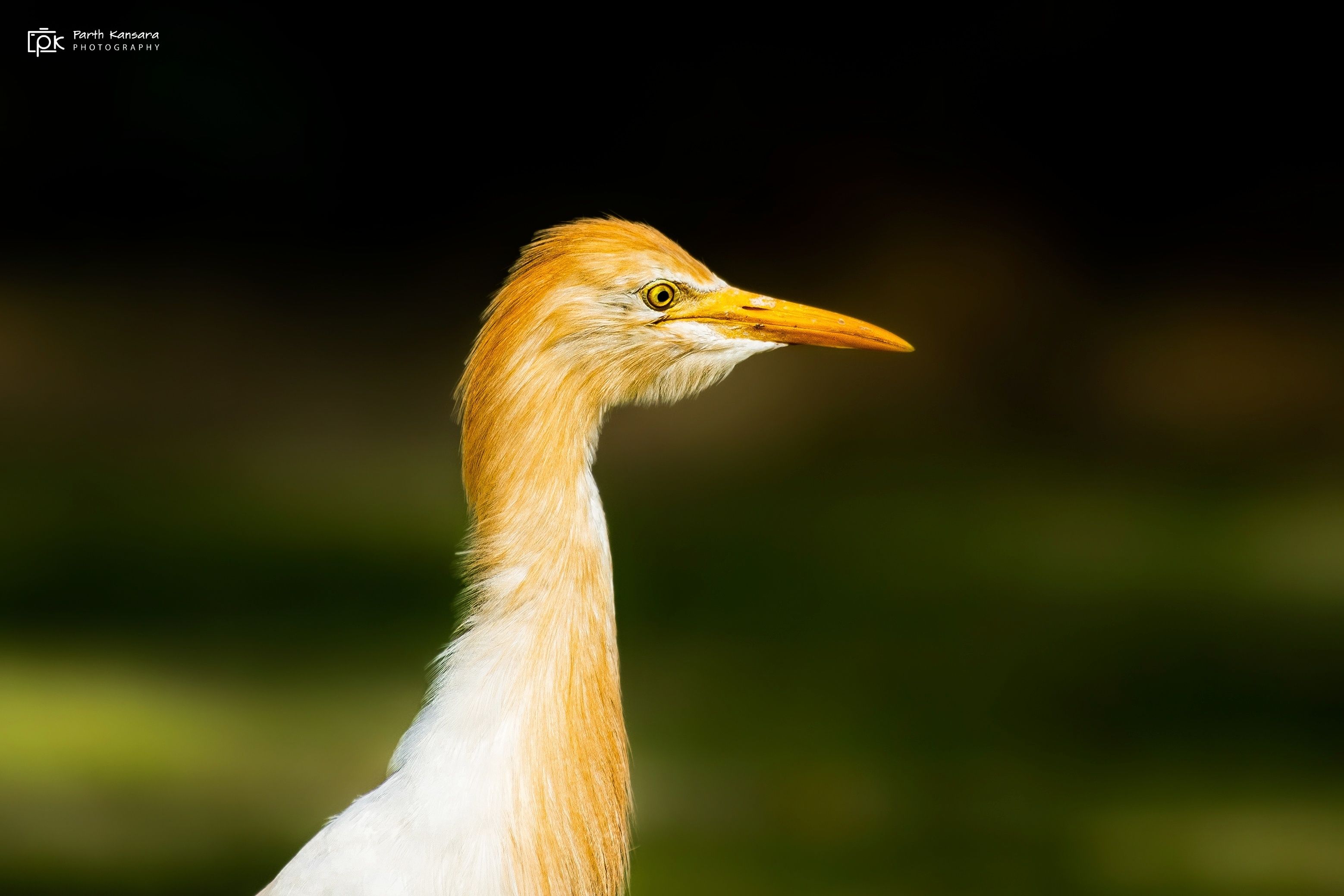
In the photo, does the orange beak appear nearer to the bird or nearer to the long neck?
the bird

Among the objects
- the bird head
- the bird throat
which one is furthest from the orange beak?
the bird throat

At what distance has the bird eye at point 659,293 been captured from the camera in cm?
85

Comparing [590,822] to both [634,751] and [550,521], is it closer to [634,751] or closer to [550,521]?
[550,521]

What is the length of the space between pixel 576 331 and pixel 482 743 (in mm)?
293

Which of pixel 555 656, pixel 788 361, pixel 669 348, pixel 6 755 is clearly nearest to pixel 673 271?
pixel 669 348

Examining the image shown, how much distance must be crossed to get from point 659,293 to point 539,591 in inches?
9.0

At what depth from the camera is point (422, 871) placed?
0.82m

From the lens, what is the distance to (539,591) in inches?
32.1

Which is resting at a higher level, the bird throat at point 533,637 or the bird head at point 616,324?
the bird head at point 616,324

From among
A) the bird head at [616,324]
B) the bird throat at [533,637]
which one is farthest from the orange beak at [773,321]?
the bird throat at [533,637]

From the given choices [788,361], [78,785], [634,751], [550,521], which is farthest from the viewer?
[788,361]

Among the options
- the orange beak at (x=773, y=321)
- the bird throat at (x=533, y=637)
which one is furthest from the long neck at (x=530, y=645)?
the orange beak at (x=773, y=321)

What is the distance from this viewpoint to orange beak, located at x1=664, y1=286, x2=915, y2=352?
2.86 ft

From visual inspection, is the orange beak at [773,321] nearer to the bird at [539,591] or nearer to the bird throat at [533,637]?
the bird at [539,591]
